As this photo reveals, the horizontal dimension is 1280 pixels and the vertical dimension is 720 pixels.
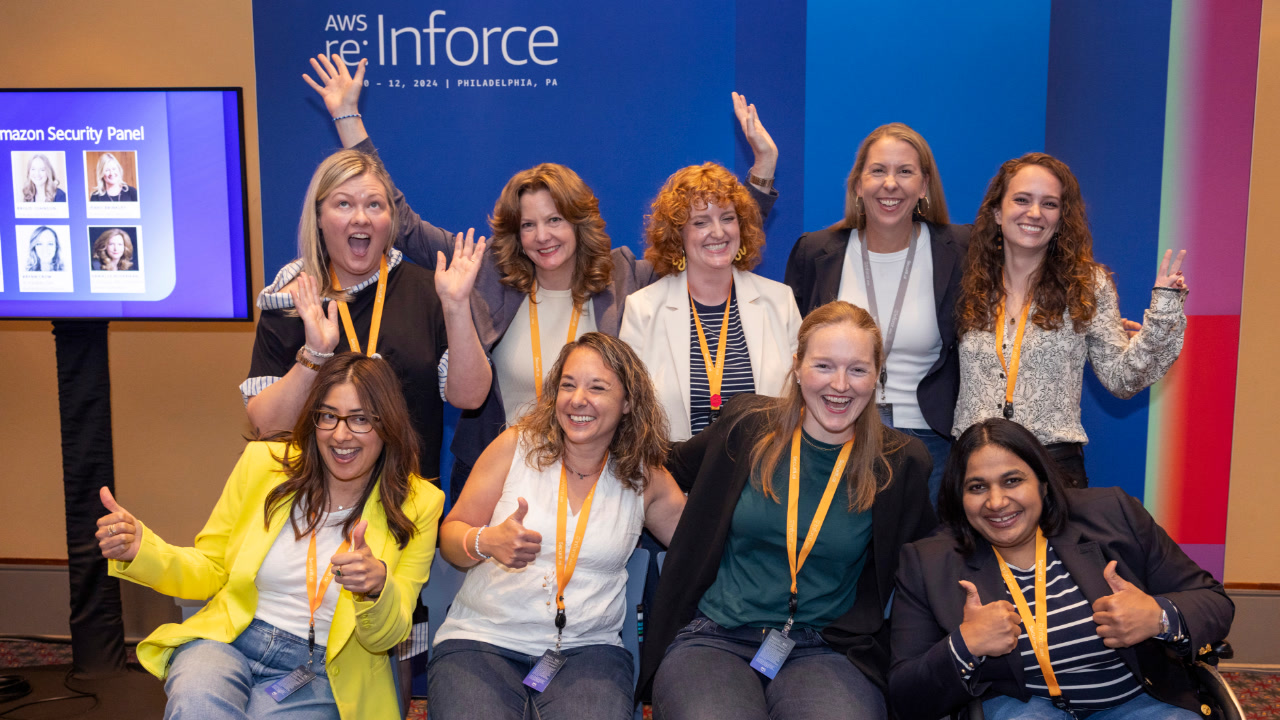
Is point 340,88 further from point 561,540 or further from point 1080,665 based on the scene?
point 1080,665

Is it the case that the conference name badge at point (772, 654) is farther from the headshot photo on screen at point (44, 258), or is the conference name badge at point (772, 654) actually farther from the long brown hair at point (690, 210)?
the headshot photo on screen at point (44, 258)

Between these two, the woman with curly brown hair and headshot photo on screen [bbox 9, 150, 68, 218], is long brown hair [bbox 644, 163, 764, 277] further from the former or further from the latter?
headshot photo on screen [bbox 9, 150, 68, 218]

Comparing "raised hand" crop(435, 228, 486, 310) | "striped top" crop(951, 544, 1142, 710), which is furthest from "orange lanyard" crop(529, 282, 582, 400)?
"striped top" crop(951, 544, 1142, 710)

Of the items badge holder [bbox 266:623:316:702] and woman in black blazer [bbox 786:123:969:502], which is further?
woman in black blazer [bbox 786:123:969:502]

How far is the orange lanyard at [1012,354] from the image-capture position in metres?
2.85

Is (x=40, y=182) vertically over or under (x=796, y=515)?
over

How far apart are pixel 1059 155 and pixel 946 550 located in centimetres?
214

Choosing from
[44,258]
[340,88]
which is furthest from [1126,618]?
[44,258]

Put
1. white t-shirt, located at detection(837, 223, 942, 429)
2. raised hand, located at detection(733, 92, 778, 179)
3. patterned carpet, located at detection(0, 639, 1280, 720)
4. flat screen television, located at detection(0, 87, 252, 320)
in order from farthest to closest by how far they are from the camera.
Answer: patterned carpet, located at detection(0, 639, 1280, 720) < raised hand, located at detection(733, 92, 778, 179) < flat screen television, located at detection(0, 87, 252, 320) < white t-shirt, located at detection(837, 223, 942, 429)

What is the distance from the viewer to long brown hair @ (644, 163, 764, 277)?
3.03 metres

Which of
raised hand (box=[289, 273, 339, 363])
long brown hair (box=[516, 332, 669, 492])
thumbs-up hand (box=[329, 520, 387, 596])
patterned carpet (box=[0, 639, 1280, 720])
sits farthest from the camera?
patterned carpet (box=[0, 639, 1280, 720])

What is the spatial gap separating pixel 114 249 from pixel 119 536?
1.50m

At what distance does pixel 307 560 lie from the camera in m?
2.38

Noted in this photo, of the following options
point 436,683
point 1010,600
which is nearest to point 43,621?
point 436,683
